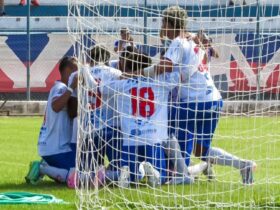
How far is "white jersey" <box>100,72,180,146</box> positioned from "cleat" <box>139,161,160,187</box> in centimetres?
25

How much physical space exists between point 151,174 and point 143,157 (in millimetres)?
328

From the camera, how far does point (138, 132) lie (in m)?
10.4

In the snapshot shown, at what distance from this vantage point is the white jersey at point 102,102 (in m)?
10.2

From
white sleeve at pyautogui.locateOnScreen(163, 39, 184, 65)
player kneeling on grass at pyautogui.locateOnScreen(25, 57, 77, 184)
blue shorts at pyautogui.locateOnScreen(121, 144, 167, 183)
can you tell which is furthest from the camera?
player kneeling on grass at pyautogui.locateOnScreen(25, 57, 77, 184)

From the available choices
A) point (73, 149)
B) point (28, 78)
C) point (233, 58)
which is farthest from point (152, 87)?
→ point (28, 78)

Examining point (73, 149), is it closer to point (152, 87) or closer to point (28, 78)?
point (152, 87)

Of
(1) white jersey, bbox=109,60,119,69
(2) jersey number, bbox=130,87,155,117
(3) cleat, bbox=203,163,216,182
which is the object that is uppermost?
(1) white jersey, bbox=109,60,119,69

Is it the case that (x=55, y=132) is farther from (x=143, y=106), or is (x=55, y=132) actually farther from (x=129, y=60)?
(x=129, y=60)

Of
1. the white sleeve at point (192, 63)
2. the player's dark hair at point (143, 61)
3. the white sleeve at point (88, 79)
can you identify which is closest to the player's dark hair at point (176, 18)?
the white sleeve at point (192, 63)

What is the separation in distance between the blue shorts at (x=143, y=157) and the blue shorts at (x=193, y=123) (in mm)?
281

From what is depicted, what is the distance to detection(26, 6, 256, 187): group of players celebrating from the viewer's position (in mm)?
10094

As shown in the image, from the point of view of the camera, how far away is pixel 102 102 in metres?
10.3

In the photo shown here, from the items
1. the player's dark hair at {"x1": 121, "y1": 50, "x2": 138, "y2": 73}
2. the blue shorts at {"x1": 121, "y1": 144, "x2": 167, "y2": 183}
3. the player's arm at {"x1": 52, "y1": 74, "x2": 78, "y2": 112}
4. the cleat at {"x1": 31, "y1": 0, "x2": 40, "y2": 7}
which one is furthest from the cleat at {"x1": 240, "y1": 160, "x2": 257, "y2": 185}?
the cleat at {"x1": 31, "y1": 0, "x2": 40, "y2": 7}

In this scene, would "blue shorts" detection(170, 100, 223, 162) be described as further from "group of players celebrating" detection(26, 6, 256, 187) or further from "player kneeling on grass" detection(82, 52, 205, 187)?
"player kneeling on grass" detection(82, 52, 205, 187)
